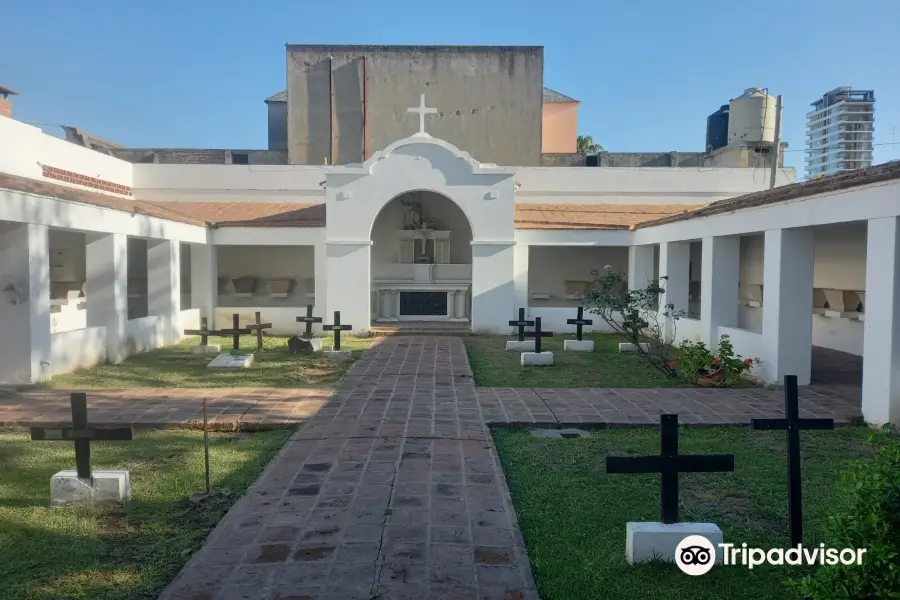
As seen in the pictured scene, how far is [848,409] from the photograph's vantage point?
856 cm

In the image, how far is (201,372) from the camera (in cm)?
1162

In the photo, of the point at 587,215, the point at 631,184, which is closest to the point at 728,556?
the point at 587,215

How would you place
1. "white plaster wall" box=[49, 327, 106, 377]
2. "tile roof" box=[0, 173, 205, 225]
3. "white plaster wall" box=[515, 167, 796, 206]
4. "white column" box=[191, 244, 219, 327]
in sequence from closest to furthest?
Result: "tile roof" box=[0, 173, 205, 225] → "white plaster wall" box=[49, 327, 106, 377] → "white column" box=[191, 244, 219, 327] → "white plaster wall" box=[515, 167, 796, 206]

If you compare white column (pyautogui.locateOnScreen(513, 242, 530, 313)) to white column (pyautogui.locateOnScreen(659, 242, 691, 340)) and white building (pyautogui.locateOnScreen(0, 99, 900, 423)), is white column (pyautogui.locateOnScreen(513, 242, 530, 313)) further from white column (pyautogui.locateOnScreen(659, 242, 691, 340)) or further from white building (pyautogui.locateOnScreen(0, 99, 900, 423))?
white column (pyautogui.locateOnScreen(659, 242, 691, 340))

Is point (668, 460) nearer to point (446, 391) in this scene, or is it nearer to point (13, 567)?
point (13, 567)

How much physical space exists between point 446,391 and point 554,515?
4913 millimetres

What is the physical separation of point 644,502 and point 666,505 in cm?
95

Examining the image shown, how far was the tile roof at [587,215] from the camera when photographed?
59.8ft

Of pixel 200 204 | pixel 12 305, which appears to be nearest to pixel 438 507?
pixel 12 305

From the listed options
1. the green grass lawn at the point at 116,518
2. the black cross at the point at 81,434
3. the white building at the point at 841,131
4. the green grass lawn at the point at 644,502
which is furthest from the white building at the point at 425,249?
the white building at the point at 841,131

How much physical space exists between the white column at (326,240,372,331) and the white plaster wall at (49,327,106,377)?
594cm

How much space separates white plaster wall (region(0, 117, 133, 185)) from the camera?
47.2ft

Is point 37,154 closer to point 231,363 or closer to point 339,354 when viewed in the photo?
point 231,363

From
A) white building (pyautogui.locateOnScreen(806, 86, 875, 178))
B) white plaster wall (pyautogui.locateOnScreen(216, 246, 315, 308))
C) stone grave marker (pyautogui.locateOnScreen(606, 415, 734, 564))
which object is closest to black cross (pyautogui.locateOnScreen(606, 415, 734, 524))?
stone grave marker (pyautogui.locateOnScreen(606, 415, 734, 564))
